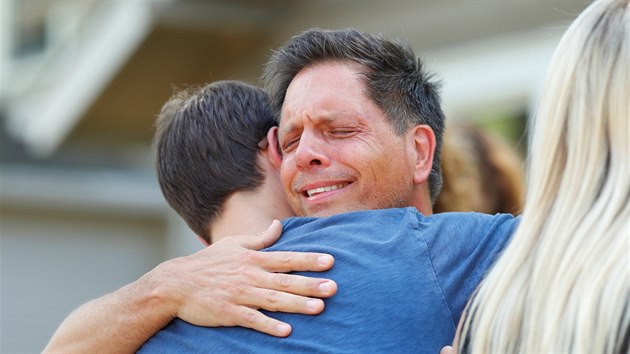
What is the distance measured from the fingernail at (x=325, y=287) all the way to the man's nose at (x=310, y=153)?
1.50ft

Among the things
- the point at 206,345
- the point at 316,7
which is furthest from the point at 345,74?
the point at 316,7

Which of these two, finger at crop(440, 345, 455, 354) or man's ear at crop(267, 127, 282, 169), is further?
man's ear at crop(267, 127, 282, 169)

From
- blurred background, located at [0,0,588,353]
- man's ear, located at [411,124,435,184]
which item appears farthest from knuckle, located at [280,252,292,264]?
blurred background, located at [0,0,588,353]

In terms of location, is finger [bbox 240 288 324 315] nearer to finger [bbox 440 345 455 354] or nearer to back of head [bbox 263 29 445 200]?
finger [bbox 440 345 455 354]

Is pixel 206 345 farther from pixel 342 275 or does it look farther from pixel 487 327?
pixel 487 327

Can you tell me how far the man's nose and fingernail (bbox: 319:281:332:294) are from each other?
46 cm

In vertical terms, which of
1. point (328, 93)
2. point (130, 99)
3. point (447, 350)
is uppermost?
point (328, 93)

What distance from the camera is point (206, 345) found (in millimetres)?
2709

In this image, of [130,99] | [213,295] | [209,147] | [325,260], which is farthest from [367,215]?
[130,99]

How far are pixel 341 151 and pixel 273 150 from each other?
281 mm

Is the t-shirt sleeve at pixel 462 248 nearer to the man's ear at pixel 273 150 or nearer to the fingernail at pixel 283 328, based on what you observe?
the fingernail at pixel 283 328

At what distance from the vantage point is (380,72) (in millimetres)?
3119

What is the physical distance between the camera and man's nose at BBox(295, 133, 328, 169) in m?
2.99

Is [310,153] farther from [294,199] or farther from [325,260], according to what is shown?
[325,260]
